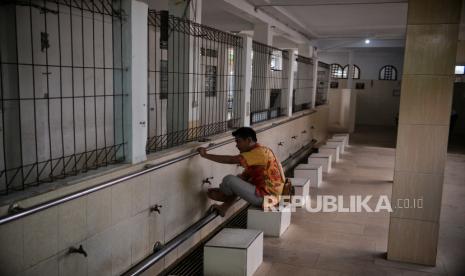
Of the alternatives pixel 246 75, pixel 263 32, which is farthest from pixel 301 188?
pixel 263 32

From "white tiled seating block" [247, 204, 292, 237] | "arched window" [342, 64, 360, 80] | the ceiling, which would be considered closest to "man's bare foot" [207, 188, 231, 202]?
"white tiled seating block" [247, 204, 292, 237]

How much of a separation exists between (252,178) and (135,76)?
1911 millimetres

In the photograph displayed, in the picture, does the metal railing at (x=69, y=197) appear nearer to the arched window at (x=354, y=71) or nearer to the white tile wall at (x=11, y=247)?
the white tile wall at (x=11, y=247)

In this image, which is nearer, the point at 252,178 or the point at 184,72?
the point at 252,178

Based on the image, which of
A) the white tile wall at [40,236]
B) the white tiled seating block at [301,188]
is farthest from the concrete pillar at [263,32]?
the white tile wall at [40,236]

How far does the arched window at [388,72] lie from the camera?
19109 millimetres

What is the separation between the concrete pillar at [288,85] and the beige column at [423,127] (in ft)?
14.3

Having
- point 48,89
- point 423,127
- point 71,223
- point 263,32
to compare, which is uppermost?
point 263,32


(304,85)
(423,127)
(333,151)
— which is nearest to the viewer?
(423,127)

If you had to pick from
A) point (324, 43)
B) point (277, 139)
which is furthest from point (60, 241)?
point (324, 43)

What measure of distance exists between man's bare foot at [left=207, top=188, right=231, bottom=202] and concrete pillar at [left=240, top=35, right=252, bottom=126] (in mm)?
1439

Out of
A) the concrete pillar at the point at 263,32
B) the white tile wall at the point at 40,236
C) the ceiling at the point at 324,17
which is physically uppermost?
the ceiling at the point at 324,17

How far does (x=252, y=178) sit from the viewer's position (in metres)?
4.53

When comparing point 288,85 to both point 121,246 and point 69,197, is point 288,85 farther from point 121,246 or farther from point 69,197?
point 69,197
